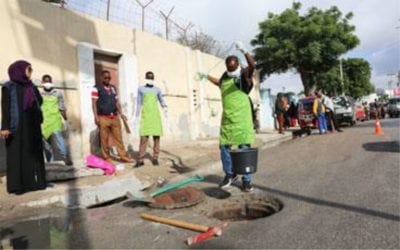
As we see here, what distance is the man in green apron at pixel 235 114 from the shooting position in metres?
6.90

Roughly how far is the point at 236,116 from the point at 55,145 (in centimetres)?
413

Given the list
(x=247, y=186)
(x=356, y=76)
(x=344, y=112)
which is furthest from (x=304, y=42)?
(x=247, y=186)

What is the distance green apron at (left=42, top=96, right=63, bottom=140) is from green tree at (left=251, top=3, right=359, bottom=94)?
24.5 m

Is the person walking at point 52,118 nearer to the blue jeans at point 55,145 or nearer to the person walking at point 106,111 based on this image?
the blue jeans at point 55,145

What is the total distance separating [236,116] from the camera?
7020mm

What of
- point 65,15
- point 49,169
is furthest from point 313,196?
point 65,15

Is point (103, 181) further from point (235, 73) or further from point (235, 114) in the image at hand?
point (235, 73)

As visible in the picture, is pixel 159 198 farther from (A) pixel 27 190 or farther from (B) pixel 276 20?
(B) pixel 276 20

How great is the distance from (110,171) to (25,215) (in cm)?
238

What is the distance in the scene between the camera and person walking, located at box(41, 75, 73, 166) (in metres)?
9.16

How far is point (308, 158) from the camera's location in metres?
10.4

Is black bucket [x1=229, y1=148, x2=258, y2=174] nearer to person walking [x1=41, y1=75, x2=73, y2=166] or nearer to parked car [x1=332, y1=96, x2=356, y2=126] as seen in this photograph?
person walking [x1=41, y1=75, x2=73, y2=166]

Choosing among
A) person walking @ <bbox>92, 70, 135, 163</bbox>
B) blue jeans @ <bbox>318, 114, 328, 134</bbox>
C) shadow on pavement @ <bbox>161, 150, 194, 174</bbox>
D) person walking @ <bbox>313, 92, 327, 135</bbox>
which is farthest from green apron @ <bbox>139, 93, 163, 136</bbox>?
blue jeans @ <bbox>318, 114, 328, 134</bbox>

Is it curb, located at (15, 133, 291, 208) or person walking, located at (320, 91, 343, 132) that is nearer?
curb, located at (15, 133, 291, 208)
